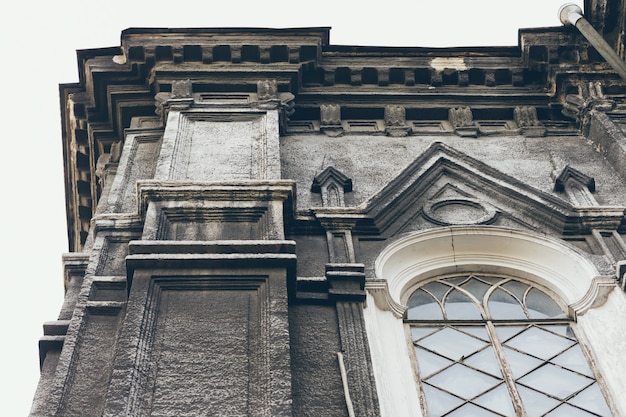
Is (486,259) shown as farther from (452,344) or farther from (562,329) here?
(452,344)

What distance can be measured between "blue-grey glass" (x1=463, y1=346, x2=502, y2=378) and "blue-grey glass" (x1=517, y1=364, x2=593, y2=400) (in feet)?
0.86

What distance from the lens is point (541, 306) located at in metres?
10.7

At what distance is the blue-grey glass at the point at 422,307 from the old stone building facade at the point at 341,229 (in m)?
0.02

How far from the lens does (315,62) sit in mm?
15062

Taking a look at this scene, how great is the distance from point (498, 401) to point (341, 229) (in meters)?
2.77

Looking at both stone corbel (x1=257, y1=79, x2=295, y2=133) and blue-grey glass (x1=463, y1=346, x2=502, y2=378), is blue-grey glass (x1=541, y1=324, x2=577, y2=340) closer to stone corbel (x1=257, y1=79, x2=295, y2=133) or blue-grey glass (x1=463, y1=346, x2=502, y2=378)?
blue-grey glass (x1=463, y1=346, x2=502, y2=378)

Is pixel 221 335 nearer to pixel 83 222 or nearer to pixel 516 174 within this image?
pixel 516 174

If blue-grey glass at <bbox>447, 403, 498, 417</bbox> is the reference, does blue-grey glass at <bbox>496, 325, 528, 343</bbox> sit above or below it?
above

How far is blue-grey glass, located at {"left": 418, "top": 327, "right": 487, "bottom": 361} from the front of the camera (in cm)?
984

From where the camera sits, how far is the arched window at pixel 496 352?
9.11 metres

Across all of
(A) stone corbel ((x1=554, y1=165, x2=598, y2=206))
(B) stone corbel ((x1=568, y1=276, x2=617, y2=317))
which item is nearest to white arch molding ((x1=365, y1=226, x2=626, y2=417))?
(B) stone corbel ((x1=568, y1=276, x2=617, y2=317))

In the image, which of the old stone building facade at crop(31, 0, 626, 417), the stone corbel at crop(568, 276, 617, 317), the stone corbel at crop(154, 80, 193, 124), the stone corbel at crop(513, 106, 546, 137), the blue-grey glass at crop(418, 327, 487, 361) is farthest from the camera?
the stone corbel at crop(513, 106, 546, 137)

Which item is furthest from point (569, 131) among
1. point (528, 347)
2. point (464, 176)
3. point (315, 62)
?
point (528, 347)

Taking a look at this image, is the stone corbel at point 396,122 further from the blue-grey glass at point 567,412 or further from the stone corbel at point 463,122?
the blue-grey glass at point 567,412
